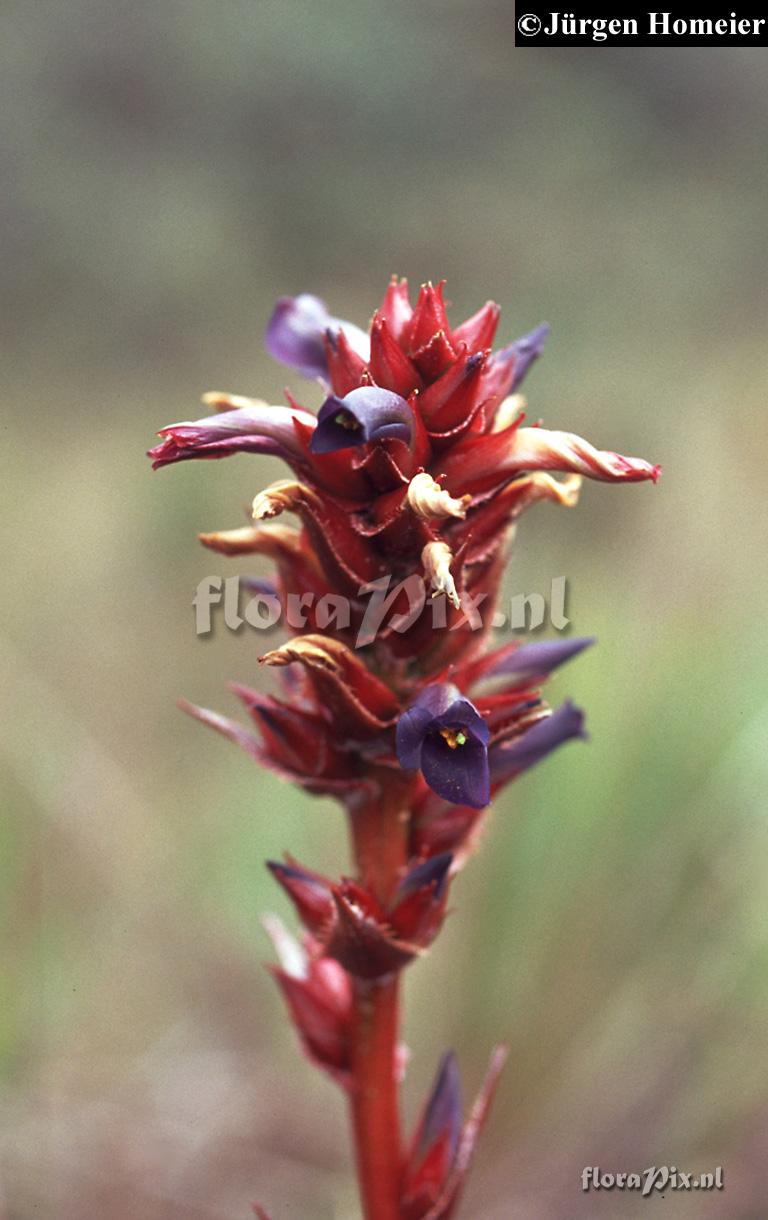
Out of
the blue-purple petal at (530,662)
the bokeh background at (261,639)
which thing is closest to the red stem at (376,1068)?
the blue-purple petal at (530,662)

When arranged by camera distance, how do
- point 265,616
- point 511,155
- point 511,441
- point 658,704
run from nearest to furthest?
point 511,441
point 265,616
point 658,704
point 511,155

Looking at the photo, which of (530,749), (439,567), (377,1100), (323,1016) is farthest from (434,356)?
(377,1100)

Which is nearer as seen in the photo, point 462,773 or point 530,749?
point 462,773

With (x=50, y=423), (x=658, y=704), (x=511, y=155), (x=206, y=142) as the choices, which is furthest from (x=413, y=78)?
(x=658, y=704)

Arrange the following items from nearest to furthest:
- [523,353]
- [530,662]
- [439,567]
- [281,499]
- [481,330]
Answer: [439,567], [281,499], [481,330], [523,353], [530,662]

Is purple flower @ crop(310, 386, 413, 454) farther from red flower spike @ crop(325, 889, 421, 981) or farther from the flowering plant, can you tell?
red flower spike @ crop(325, 889, 421, 981)

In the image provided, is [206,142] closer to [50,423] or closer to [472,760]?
[50,423]

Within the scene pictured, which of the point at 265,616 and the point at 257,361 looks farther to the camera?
the point at 257,361

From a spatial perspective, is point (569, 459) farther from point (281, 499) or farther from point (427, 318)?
point (281, 499)
